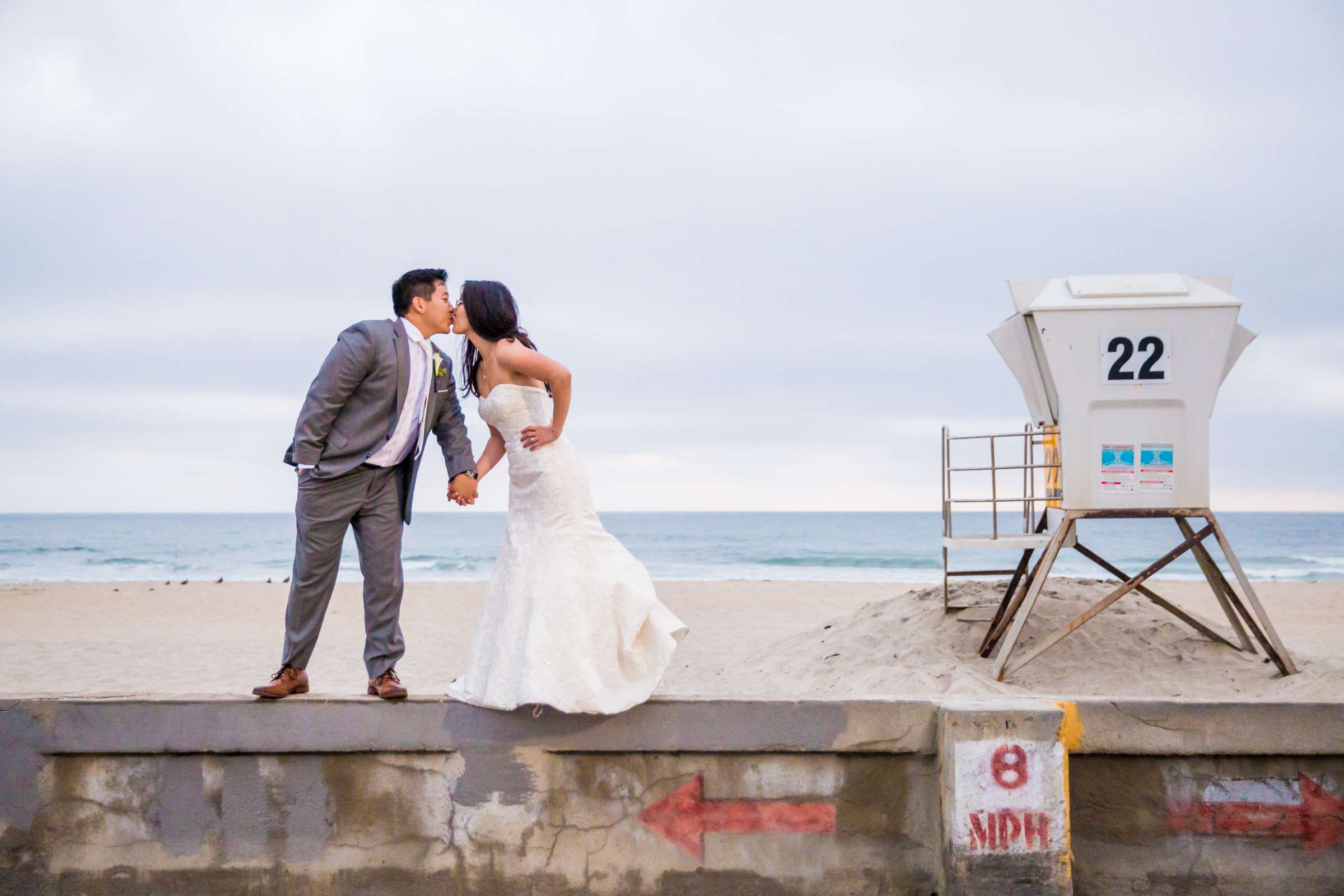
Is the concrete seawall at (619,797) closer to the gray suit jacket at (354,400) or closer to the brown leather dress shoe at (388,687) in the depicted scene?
the brown leather dress shoe at (388,687)

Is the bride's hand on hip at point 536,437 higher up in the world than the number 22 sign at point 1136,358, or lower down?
lower down

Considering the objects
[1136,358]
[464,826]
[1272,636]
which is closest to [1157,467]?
[1136,358]

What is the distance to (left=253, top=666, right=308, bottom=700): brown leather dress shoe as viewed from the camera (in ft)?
12.1

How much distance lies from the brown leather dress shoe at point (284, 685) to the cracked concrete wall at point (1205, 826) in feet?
9.60

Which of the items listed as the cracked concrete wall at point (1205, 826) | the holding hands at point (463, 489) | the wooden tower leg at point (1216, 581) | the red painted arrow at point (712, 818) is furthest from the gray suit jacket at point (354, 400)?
the wooden tower leg at point (1216, 581)

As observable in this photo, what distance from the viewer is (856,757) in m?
3.60

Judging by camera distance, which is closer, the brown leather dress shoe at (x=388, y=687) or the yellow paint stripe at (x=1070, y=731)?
the yellow paint stripe at (x=1070, y=731)

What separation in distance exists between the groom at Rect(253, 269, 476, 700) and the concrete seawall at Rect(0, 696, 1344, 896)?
0.36 meters

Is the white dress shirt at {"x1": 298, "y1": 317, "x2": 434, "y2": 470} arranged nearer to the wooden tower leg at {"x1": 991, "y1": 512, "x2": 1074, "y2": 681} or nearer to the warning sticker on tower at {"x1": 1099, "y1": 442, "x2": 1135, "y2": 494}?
the wooden tower leg at {"x1": 991, "y1": 512, "x2": 1074, "y2": 681}

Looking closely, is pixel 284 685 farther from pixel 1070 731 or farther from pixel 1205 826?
pixel 1205 826

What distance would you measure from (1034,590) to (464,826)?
4114mm

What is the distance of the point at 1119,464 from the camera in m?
6.04

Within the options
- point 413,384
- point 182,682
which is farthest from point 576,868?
point 182,682

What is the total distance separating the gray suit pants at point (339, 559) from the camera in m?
3.91
